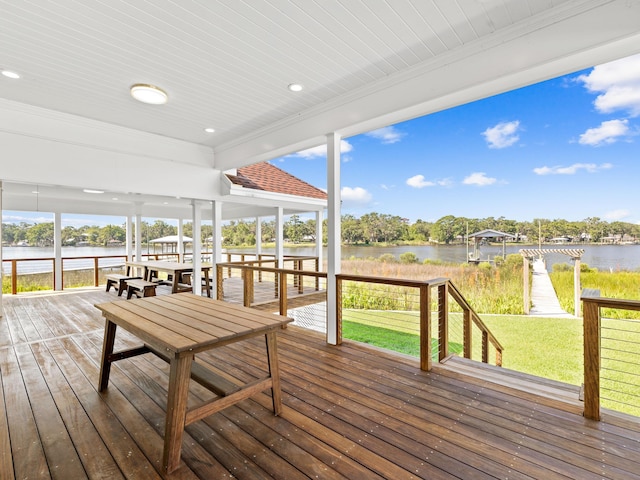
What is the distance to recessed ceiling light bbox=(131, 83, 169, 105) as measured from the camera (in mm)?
3295

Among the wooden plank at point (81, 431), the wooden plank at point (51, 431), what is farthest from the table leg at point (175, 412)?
the wooden plank at point (51, 431)

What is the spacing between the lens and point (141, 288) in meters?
6.27

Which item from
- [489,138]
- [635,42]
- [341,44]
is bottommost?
[635,42]

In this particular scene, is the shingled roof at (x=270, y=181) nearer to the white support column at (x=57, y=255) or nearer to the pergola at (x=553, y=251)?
the white support column at (x=57, y=255)

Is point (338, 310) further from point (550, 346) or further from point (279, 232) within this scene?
point (550, 346)

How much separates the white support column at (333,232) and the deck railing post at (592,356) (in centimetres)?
241

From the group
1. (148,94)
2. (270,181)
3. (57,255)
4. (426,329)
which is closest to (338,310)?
(426,329)

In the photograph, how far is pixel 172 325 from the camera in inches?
82.0

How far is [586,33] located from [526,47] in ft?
1.19

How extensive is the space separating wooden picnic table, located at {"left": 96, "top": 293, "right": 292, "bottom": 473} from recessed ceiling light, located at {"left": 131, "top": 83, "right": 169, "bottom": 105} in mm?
2375

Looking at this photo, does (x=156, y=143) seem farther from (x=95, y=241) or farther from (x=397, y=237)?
(x=95, y=241)

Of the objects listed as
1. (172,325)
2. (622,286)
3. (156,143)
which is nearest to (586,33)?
(172,325)

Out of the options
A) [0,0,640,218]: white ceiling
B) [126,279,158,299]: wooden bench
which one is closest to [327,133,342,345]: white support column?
[0,0,640,218]: white ceiling

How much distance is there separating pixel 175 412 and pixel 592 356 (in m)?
2.86
